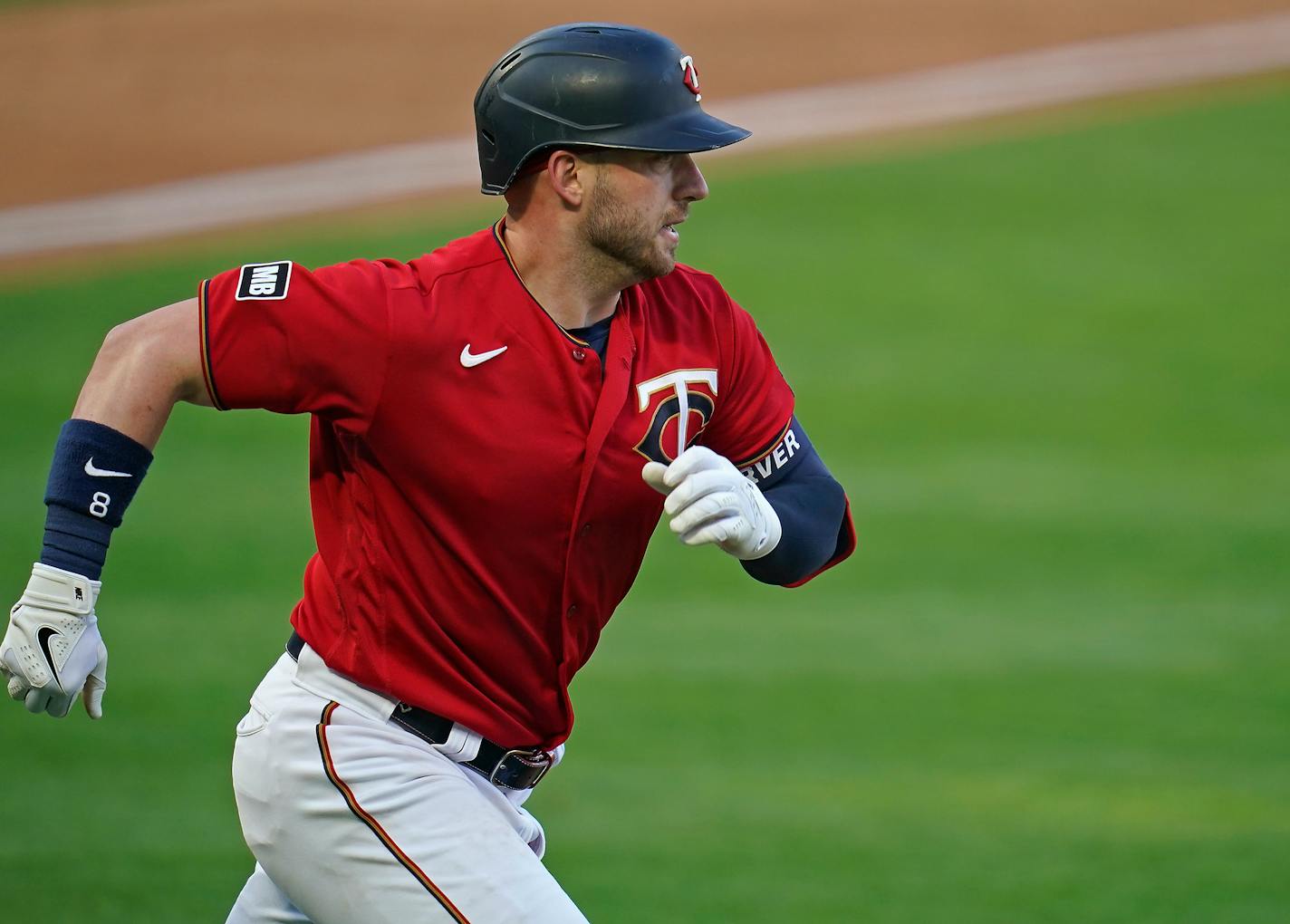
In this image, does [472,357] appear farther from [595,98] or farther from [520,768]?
[520,768]

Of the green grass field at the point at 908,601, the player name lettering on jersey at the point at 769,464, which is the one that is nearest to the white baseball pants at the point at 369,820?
the player name lettering on jersey at the point at 769,464

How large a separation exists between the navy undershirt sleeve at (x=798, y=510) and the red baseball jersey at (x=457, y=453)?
10.3 inches

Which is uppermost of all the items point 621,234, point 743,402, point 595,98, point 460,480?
point 595,98

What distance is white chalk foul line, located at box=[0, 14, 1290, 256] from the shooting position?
618 inches

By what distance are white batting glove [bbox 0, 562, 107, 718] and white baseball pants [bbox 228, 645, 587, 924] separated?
1.30 feet

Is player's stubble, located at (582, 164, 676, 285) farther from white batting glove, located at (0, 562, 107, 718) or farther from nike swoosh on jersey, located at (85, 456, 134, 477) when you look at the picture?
white batting glove, located at (0, 562, 107, 718)

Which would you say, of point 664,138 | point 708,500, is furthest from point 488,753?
point 664,138

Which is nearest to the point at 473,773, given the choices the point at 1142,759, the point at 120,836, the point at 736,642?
Result: the point at 120,836

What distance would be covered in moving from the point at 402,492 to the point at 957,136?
13.6 meters

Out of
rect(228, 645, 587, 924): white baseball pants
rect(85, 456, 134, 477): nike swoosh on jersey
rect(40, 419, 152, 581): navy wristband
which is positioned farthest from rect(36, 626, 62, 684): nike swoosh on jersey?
rect(228, 645, 587, 924): white baseball pants

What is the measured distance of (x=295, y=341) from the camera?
350 centimetres

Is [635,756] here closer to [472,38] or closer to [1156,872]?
[1156,872]

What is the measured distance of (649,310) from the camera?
396 centimetres

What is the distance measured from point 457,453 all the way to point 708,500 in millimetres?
505
